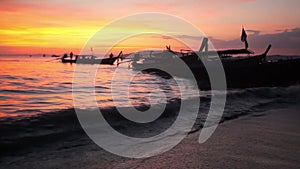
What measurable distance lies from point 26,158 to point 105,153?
1.28 metres

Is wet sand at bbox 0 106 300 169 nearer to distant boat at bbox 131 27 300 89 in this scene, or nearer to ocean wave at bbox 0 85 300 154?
ocean wave at bbox 0 85 300 154

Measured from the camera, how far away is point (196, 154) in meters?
4.54

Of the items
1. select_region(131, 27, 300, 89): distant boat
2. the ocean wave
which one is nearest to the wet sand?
the ocean wave

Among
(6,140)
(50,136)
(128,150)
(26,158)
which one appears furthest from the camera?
(50,136)

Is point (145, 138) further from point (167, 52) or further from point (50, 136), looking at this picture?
point (167, 52)

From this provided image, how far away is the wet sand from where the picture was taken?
4.04m

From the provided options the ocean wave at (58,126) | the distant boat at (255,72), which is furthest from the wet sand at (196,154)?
the distant boat at (255,72)

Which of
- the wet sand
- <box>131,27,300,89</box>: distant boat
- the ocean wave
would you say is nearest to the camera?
the wet sand

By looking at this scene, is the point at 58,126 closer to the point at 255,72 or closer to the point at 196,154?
the point at 196,154

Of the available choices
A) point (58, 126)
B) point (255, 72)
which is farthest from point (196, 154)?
point (255, 72)

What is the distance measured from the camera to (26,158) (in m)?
4.51

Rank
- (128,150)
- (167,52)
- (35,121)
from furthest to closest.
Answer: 1. (167,52)
2. (35,121)
3. (128,150)

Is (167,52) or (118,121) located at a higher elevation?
(167,52)

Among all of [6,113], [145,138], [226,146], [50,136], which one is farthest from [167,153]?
[6,113]
